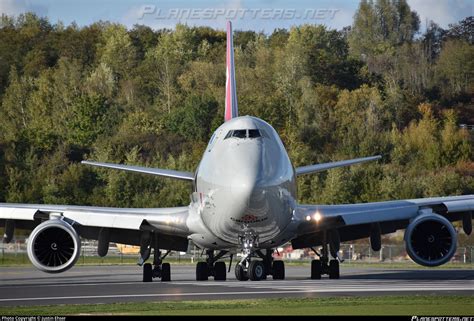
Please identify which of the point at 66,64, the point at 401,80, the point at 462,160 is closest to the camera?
the point at 462,160

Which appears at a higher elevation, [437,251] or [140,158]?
[140,158]

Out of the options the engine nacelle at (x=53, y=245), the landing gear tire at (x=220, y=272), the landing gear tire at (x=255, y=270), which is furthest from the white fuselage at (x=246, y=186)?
the engine nacelle at (x=53, y=245)

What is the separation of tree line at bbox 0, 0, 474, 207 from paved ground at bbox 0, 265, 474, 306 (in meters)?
17.1

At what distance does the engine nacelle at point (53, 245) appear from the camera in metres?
31.2

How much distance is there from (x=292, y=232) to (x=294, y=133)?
34365mm

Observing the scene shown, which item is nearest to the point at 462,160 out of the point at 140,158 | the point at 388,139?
the point at 388,139

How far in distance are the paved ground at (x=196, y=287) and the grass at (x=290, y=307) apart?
1.46 metres

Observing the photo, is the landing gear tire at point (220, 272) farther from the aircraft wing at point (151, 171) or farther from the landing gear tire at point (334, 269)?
the landing gear tire at point (334, 269)

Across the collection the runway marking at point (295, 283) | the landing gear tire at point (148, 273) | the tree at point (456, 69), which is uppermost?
the tree at point (456, 69)

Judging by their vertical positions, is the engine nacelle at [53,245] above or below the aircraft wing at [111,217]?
below

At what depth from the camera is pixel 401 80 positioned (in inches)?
3073

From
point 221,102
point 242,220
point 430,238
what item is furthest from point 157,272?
point 221,102

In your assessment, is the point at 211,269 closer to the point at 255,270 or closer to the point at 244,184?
the point at 255,270

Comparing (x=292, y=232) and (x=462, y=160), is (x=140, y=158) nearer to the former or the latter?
(x=462, y=160)
